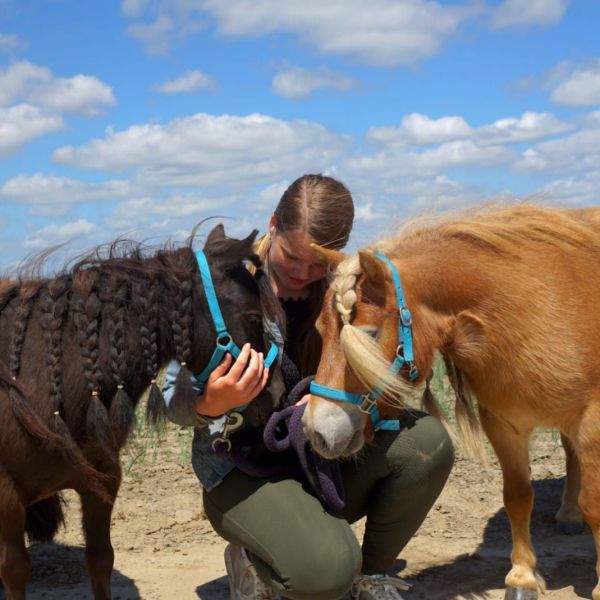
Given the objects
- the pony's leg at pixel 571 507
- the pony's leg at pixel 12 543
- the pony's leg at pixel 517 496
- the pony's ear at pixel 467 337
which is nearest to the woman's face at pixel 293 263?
the pony's ear at pixel 467 337

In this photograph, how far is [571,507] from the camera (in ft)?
14.4

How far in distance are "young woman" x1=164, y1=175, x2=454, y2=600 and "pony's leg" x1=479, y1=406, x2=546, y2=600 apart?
1.52ft

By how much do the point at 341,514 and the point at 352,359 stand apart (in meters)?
0.80

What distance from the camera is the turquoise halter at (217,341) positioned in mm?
2934

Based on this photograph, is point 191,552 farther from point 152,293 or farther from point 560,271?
point 560,271

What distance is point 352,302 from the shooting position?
2797 millimetres

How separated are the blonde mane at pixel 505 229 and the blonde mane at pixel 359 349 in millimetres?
336

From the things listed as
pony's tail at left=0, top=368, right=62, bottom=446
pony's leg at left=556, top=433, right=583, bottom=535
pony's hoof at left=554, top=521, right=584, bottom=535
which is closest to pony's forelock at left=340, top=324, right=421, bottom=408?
pony's tail at left=0, top=368, right=62, bottom=446

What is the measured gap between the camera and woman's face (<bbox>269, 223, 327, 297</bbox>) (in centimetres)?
316

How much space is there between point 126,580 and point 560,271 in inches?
104

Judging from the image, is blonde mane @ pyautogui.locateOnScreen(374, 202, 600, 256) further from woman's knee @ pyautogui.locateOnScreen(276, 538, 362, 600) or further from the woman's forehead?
woman's knee @ pyautogui.locateOnScreen(276, 538, 362, 600)

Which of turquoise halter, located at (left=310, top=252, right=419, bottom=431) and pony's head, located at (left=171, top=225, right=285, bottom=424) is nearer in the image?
turquoise halter, located at (left=310, top=252, right=419, bottom=431)

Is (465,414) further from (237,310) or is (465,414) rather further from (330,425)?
(237,310)

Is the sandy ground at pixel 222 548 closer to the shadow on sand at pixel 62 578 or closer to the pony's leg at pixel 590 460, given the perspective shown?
the shadow on sand at pixel 62 578
